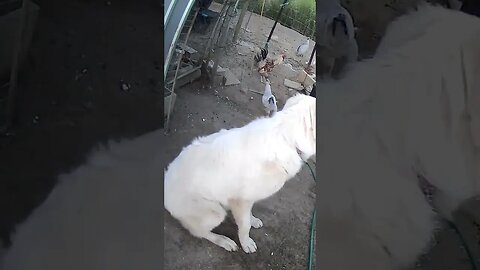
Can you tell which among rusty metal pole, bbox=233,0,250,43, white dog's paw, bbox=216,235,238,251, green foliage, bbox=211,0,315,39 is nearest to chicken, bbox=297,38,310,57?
green foliage, bbox=211,0,315,39

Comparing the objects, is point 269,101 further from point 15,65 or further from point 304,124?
point 15,65

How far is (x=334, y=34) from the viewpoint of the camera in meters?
0.96

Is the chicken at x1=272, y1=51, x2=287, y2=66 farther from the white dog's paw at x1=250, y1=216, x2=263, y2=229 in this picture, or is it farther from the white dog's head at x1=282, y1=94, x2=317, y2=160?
the white dog's paw at x1=250, y1=216, x2=263, y2=229

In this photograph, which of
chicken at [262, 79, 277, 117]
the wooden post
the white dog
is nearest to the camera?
the wooden post

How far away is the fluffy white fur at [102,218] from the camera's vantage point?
874mm

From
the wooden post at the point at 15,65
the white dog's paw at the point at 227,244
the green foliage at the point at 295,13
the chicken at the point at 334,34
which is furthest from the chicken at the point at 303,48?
the wooden post at the point at 15,65

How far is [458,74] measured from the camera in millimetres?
964

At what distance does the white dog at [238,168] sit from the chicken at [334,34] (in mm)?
217

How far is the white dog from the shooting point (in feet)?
3.80

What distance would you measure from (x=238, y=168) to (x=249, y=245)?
17cm

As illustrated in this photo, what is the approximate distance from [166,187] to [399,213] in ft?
1.51

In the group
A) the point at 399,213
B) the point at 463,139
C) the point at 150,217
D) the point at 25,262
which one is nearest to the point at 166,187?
the point at 150,217

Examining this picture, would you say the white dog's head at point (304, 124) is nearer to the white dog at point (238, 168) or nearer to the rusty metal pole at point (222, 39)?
the white dog at point (238, 168)

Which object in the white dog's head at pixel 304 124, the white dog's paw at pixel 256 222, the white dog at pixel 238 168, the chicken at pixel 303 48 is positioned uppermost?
the chicken at pixel 303 48
